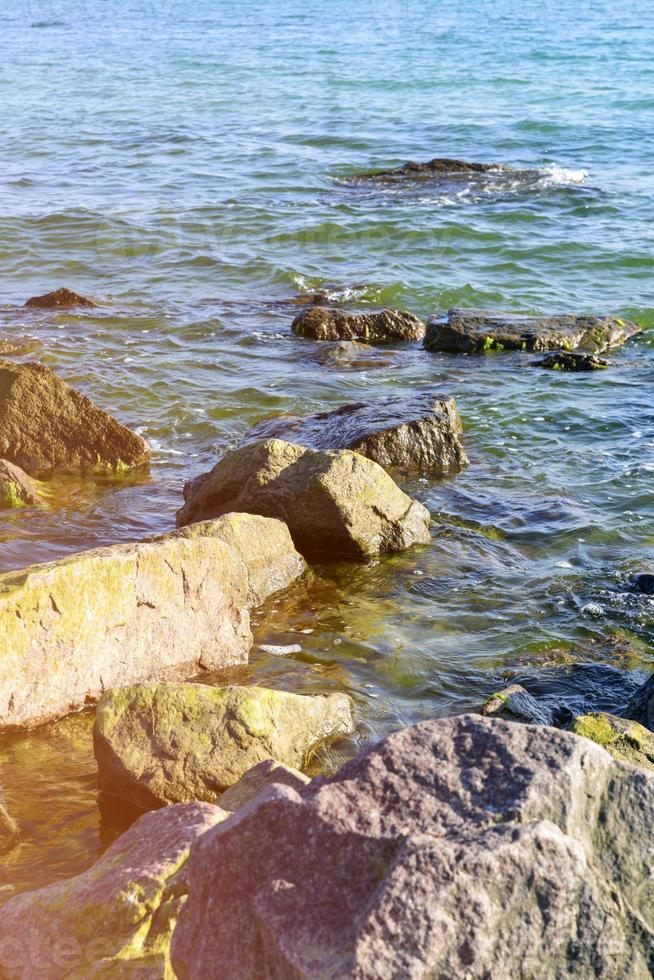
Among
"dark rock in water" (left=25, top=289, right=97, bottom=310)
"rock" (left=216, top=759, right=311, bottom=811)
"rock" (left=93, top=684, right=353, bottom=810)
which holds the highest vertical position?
"rock" (left=216, top=759, right=311, bottom=811)

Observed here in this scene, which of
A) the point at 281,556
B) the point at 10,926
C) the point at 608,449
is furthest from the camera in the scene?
the point at 608,449

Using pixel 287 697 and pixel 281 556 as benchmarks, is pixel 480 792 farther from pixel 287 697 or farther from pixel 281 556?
pixel 281 556

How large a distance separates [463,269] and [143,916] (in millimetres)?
14565

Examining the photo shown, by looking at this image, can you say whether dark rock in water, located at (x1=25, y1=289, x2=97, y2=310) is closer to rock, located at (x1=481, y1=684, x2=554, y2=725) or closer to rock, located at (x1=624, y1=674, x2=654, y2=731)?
rock, located at (x1=481, y1=684, x2=554, y2=725)

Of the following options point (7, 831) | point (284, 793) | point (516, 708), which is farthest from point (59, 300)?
point (284, 793)

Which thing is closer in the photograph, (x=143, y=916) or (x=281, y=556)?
(x=143, y=916)

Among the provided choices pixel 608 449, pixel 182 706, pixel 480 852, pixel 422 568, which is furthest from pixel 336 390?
pixel 480 852

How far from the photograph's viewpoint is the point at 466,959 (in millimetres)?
2494

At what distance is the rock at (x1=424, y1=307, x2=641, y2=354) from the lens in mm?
13297

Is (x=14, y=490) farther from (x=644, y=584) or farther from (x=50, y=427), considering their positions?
(x=644, y=584)

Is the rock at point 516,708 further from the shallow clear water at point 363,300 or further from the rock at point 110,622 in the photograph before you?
the rock at point 110,622

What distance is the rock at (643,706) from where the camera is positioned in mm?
5496

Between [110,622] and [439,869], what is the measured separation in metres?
3.31

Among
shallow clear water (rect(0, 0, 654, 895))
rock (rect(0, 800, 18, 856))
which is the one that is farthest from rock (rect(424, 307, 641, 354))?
rock (rect(0, 800, 18, 856))
